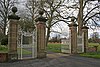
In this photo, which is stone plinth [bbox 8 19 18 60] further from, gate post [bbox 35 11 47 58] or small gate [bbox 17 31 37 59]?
gate post [bbox 35 11 47 58]

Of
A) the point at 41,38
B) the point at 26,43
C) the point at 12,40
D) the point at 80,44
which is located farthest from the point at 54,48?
the point at 12,40

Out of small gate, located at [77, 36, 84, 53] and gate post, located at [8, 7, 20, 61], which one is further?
small gate, located at [77, 36, 84, 53]

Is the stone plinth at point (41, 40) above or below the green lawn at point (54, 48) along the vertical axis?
above

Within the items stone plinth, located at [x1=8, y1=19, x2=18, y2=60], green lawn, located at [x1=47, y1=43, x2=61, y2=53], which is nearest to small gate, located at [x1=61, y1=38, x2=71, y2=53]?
green lawn, located at [x1=47, y1=43, x2=61, y2=53]

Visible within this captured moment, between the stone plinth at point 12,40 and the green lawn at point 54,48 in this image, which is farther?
the green lawn at point 54,48

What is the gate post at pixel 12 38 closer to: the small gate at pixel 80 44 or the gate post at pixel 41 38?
the gate post at pixel 41 38

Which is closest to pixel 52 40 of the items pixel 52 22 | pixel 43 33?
pixel 52 22

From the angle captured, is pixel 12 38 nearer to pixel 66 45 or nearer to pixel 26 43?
pixel 26 43

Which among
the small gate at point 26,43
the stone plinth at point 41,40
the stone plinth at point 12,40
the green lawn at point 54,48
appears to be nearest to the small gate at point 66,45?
the green lawn at point 54,48

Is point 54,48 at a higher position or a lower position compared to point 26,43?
lower

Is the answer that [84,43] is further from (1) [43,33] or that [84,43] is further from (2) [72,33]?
(1) [43,33]

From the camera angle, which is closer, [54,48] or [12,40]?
[12,40]

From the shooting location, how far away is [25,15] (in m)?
43.5

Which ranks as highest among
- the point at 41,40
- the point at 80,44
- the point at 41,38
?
the point at 41,38
